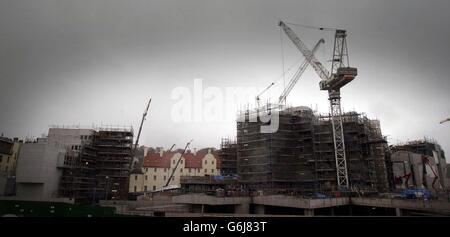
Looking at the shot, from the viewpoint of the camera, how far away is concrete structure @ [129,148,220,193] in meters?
80.0

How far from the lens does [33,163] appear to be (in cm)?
5531

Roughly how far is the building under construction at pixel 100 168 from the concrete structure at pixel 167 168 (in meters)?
9.06

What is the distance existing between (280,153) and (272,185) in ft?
22.4

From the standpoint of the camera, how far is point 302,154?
62719 millimetres

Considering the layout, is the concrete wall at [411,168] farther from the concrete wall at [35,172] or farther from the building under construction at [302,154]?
the concrete wall at [35,172]

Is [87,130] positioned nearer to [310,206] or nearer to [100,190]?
[100,190]

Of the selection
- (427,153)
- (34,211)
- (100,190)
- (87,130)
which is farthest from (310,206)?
(427,153)

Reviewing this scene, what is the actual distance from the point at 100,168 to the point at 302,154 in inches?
1810

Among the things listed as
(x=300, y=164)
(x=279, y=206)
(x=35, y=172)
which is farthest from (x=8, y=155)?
(x=300, y=164)

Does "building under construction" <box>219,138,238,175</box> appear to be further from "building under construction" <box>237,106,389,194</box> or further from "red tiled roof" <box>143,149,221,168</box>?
"building under construction" <box>237,106,389,194</box>

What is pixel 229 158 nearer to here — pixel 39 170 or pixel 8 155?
pixel 39 170

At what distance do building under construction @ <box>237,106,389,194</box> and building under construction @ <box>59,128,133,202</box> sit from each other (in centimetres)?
2795
